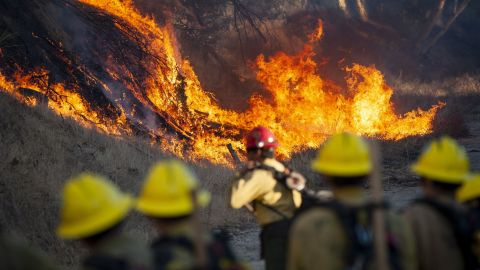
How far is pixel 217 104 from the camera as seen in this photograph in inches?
633

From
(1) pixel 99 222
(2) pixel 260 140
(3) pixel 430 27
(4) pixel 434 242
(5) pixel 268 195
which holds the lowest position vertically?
(1) pixel 99 222

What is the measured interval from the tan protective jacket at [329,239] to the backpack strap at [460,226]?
0.30 metres

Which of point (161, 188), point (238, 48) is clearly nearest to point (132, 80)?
point (238, 48)

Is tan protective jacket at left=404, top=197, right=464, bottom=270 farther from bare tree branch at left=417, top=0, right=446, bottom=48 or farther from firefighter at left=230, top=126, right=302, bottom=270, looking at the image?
bare tree branch at left=417, top=0, right=446, bottom=48

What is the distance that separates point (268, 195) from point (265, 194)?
27 millimetres

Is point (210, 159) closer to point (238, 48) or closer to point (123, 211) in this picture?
point (238, 48)

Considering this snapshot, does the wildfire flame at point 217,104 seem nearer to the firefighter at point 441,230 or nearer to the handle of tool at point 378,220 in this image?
the firefighter at point 441,230

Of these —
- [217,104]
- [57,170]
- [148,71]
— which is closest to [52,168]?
[57,170]

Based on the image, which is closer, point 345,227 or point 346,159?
point 345,227

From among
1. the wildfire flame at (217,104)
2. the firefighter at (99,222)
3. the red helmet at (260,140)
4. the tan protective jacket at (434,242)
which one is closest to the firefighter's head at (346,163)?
the tan protective jacket at (434,242)

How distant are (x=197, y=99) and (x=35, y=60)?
4505 millimetres

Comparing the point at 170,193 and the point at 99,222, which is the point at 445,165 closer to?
the point at 170,193

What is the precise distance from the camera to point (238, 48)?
723 inches

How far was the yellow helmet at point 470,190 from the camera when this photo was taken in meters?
3.77
